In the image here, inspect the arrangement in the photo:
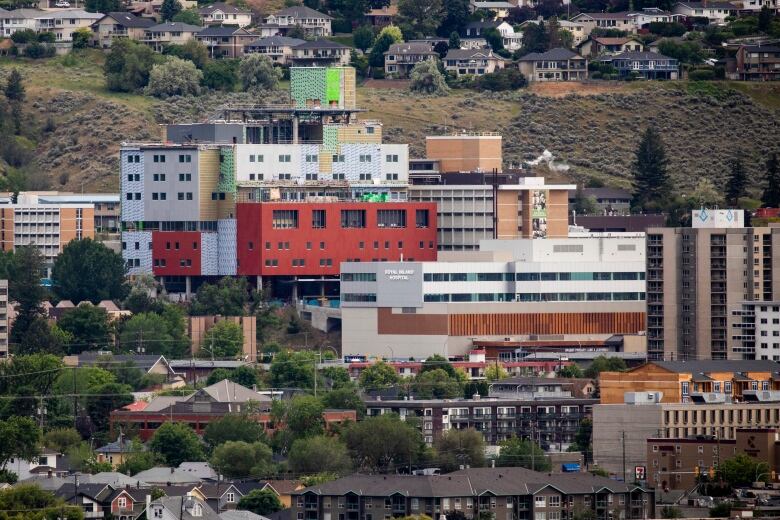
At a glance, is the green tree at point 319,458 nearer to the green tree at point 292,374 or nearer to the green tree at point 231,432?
the green tree at point 231,432

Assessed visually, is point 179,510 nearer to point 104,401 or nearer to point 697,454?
point 697,454

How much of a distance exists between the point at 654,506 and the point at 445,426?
3199 cm

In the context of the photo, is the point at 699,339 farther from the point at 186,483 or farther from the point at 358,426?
the point at 186,483

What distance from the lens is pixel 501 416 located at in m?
181

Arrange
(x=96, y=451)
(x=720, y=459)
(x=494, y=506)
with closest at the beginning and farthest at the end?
(x=494, y=506) → (x=720, y=459) → (x=96, y=451)

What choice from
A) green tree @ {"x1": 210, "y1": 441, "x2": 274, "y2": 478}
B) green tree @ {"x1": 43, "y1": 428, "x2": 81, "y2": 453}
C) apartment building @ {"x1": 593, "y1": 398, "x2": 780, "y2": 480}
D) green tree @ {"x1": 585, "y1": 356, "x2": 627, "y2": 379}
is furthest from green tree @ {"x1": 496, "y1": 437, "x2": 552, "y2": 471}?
green tree @ {"x1": 43, "y1": 428, "x2": 81, "y2": 453}

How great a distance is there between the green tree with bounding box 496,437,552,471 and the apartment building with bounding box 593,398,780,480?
367 cm

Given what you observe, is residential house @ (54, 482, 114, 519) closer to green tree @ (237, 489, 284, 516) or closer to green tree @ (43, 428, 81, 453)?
green tree @ (237, 489, 284, 516)

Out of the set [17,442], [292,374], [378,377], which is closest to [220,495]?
[17,442]

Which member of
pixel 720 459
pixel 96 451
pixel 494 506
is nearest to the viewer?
pixel 494 506

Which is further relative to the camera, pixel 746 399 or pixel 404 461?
pixel 746 399

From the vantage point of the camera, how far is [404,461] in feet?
541

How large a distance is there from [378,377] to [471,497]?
1930 inches

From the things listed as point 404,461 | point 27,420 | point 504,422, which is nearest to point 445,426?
point 504,422
